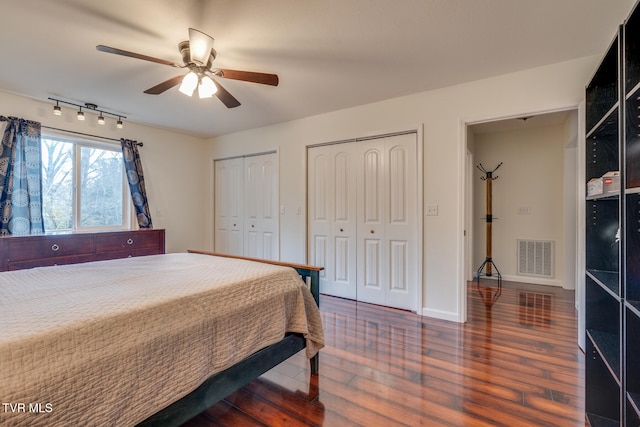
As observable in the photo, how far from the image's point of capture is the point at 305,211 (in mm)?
4117

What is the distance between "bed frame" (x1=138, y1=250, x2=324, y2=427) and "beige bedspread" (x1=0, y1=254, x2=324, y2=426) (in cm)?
6

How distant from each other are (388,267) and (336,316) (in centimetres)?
85

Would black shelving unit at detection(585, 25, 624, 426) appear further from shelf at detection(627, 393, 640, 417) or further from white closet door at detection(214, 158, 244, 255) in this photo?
white closet door at detection(214, 158, 244, 255)

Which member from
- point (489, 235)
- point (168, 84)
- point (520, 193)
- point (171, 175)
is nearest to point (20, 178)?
point (171, 175)

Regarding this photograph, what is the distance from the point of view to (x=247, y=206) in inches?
189

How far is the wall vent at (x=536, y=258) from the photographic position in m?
4.49

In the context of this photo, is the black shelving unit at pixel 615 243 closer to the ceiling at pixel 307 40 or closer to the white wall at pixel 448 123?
the ceiling at pixel 307 40

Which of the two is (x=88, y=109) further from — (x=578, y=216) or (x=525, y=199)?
(x=525, y=199)

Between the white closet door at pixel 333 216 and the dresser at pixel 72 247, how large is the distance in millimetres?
2151

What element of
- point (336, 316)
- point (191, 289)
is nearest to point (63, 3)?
point (191, 289)

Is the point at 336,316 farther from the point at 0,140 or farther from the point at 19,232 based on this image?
the point at 0,140

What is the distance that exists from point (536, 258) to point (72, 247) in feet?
20.1

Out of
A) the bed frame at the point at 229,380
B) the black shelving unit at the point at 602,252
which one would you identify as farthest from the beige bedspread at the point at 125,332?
the black shelving unit at the point at 602,252

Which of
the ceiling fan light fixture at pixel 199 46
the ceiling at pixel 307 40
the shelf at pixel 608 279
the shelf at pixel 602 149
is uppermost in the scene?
the ceiling at pixel 307 40
